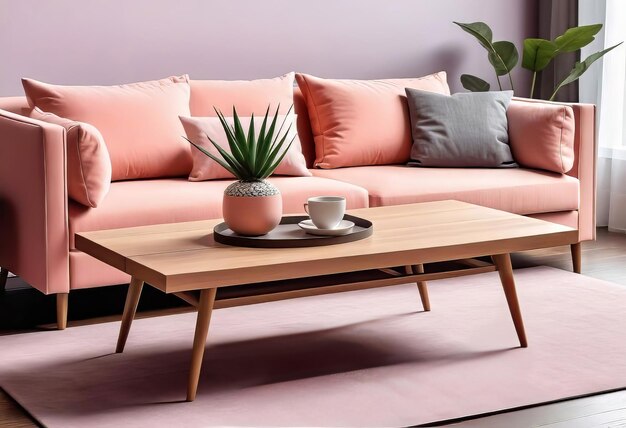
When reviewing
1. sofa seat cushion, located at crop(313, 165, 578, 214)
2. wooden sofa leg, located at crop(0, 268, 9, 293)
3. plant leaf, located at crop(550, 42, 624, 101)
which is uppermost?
plant leaf, located at crop(550, 42, 624, 101)

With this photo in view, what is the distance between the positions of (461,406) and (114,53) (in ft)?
8.88

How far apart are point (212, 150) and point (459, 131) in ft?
3.99

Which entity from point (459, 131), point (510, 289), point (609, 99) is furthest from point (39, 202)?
point (609, 99)

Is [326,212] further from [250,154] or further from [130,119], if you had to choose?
[130,119]

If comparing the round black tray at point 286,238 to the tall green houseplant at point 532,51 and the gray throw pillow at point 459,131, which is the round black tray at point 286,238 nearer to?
the gray throw pillow at point 459,131

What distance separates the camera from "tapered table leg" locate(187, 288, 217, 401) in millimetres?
2947

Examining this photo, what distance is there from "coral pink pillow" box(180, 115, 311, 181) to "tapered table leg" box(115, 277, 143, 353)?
1.01 meters

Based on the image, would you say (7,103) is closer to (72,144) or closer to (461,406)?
(72,144)

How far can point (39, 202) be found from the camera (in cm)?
366

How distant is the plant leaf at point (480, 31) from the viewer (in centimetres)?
546

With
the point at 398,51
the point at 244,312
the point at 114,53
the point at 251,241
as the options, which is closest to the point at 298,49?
the point at 398,51

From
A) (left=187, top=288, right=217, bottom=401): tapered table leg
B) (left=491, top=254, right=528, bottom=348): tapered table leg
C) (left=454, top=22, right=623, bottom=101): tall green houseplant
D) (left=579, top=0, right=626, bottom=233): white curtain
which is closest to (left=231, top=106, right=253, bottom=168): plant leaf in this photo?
(left=187, top=288, right=217, bottom=401): tapered table leg

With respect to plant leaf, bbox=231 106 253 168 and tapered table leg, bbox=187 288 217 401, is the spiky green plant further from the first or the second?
tapered table leg, bbox=187 288 217 401

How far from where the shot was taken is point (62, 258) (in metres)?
3.68
